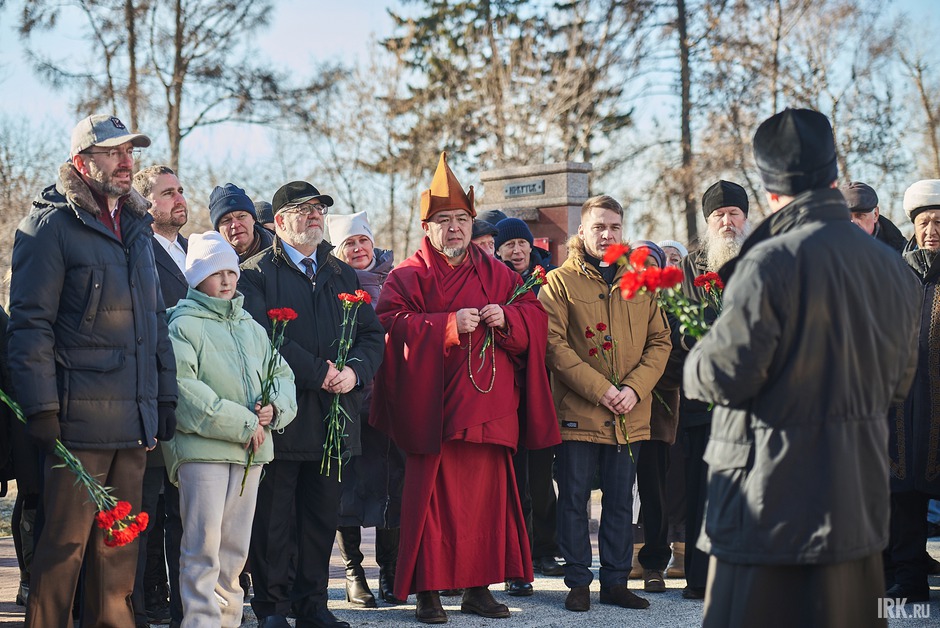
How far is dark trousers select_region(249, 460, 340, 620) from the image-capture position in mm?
5598

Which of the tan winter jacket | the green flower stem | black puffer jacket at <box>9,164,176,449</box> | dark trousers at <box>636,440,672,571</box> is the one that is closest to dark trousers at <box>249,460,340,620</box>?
black puffer jacket at <box>9,164,176,449</box>

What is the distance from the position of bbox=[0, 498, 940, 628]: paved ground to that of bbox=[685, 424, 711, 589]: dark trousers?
0.17m

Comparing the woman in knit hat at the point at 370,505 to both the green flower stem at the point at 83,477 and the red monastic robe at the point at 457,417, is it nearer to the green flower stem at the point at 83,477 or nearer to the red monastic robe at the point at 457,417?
the red monastic robe at the point at 457,417

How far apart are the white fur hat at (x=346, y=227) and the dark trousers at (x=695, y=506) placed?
2525 millimetres

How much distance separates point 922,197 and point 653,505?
8.27 feet

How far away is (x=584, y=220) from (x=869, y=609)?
3.50 metres

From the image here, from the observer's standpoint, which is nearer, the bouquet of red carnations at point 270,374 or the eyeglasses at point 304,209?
the bouquet of red carnations at point 270,374

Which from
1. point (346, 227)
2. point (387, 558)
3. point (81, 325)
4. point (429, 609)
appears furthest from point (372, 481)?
point (81, 325)

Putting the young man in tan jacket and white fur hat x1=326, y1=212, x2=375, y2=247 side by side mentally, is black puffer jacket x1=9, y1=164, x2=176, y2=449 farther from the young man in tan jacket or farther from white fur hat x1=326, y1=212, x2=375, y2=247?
the young man in tan jacket

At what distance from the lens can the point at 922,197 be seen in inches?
255

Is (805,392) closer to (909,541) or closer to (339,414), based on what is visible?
(339,414)

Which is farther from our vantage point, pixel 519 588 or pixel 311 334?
pixel 519 588

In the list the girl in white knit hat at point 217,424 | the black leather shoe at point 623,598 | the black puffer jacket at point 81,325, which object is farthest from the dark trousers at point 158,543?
the black leather shoe at point 623,598

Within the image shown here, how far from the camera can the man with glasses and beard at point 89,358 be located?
4.50m
